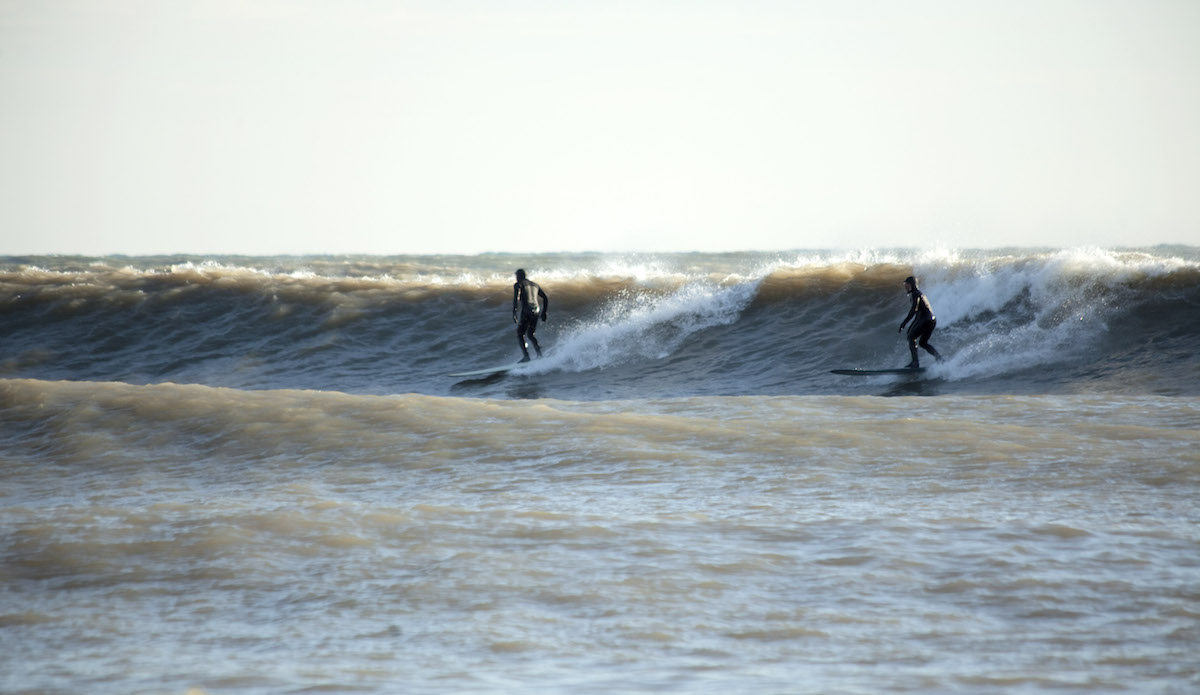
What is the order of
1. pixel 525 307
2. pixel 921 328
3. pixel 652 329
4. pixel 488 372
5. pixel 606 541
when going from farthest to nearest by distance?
pixel 652 329
pixel 488 372
pixel 525 307
pixel 921 328
pixel 606 541

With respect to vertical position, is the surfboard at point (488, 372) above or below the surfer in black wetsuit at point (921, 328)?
below

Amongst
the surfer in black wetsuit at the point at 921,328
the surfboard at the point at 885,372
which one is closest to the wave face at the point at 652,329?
the surfboard at the point at 885,372

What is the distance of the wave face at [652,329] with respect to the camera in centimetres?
1405

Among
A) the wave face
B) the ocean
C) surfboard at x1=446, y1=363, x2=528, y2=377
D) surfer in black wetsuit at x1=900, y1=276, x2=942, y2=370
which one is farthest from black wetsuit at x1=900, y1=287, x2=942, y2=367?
surfboard at x1=446, y1=363, x2=528, y2=377

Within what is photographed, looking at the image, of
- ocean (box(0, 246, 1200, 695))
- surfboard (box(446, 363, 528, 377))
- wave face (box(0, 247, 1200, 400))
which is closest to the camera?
ocean (box(0, 246, 1200, 695))

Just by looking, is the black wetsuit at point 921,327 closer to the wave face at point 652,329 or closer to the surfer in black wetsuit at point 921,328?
the surfer in black wetsuit at point 921,328

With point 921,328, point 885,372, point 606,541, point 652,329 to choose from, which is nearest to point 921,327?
point 921,328

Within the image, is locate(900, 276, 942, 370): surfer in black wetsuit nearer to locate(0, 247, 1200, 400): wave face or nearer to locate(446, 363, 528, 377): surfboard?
locate(0, 247, 1200, 400): wave face

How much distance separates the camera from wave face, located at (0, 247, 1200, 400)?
1405 cm

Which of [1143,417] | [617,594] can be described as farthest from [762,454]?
[1143,417]

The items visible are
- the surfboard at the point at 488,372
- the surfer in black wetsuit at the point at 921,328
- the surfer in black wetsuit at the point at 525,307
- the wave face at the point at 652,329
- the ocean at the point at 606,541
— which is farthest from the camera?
the surfboard at the point at 488,372

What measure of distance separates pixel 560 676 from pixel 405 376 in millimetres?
14298

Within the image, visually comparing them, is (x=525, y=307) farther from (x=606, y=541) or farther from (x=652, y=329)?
(x=606, y=541)

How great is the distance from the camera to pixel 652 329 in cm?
1853
